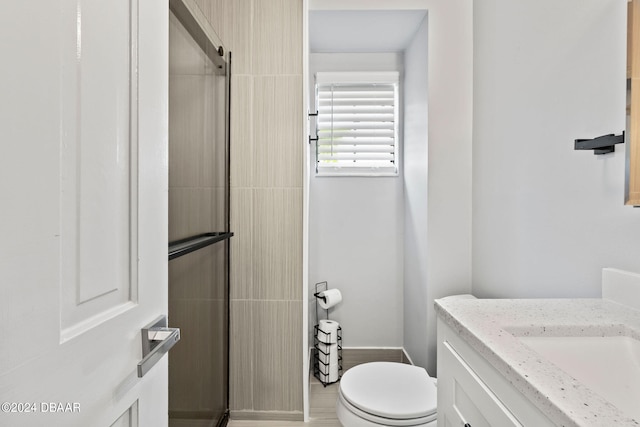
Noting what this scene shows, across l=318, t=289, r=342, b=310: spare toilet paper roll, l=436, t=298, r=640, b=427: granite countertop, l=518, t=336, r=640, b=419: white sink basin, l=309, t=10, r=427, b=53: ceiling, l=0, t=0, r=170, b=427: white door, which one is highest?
l=309, t=10, r=427, b=53: ceiling

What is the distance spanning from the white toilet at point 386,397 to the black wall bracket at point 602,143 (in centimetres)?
105

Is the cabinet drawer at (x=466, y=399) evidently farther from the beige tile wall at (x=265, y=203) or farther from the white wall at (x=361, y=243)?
the white wall at (x=361, y=243)

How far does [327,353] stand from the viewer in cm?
198

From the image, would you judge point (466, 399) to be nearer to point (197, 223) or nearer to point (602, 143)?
point (602, 143)

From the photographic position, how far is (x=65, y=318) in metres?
0.41

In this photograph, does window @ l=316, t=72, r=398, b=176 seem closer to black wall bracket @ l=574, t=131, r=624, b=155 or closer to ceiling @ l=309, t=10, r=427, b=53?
ceiling @ l=309, t=10, r=427, b=53

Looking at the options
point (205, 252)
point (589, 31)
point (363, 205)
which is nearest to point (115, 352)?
point (205, 252)

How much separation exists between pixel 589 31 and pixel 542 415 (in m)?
1.15

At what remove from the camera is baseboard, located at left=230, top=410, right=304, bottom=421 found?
165 centimetres

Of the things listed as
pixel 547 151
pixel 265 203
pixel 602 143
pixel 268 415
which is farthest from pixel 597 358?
pixel 268 415

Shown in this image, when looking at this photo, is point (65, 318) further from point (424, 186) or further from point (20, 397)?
point (424, 186)

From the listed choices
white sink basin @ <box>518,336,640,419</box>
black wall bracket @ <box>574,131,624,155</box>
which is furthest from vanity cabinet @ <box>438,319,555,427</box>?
black wall bracket @ <box>574,131,624,155</box>

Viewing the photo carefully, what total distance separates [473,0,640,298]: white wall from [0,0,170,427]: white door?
121cm

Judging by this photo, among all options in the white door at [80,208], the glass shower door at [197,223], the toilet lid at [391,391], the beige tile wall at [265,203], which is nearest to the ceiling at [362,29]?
the beige tile wall at [265,203]
